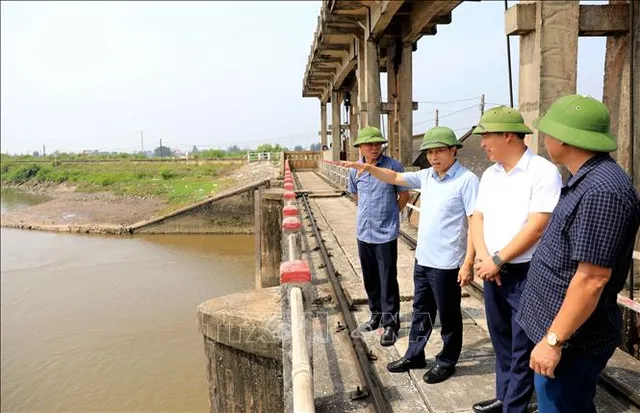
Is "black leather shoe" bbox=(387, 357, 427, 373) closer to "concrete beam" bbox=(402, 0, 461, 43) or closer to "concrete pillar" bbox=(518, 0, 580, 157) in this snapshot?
"concrete pillar" bbox=(518, 0, 580, 157)

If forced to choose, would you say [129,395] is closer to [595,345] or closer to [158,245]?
[595,345]

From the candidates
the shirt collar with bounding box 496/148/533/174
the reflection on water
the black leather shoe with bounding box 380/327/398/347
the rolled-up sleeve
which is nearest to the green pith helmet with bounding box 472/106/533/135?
the shirt collar with bounding box 496/148/533/174

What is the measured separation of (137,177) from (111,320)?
40339 mm

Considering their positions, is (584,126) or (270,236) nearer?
(584,126)

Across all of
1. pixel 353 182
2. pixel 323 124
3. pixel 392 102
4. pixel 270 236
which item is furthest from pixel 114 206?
pixel 353 182

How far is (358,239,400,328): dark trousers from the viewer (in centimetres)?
391

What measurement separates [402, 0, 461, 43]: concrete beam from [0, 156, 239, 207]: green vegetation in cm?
2574

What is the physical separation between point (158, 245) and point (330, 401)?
24489 millimetres

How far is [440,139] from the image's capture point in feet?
10.4

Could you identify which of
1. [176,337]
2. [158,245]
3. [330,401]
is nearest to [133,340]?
[176,337]

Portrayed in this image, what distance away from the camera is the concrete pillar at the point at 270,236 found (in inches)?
464

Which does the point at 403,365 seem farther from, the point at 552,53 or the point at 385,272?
the point at 552,53

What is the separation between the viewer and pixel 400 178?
3.75 m

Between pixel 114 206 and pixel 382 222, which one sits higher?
pixel 382 222
